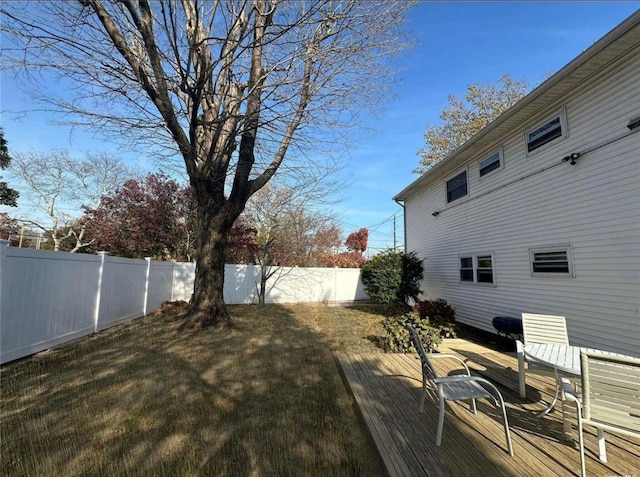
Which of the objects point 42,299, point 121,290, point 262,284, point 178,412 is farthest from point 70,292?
point 262,284

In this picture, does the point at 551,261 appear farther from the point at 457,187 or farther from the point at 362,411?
the point at 362,411

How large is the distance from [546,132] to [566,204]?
1677 mm

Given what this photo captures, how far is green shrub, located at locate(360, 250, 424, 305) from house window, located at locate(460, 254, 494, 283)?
191cm

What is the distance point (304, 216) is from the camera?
1395cm

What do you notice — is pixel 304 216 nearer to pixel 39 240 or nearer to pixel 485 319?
pixel 485 319

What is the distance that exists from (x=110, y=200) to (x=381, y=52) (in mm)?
13709

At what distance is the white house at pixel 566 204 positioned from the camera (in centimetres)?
432

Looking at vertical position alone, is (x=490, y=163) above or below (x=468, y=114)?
below

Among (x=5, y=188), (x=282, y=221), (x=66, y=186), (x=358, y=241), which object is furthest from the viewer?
(x=358, y=241)

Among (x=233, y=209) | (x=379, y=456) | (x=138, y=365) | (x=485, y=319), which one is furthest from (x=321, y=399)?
(x=485, y=319)

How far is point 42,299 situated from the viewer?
4.38 metres

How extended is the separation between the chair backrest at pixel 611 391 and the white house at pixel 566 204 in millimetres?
3382

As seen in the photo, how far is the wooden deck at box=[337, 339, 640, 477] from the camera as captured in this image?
6.97 feet

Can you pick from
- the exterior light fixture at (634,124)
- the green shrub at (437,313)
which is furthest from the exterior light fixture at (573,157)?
the green shrub at (437,313)
